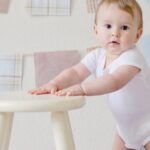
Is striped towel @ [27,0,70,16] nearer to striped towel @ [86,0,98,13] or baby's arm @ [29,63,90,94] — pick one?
striped towel @ [86,0,98,13]

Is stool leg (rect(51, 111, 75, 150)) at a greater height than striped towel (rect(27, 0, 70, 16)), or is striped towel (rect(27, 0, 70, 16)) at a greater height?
striped towel (rect(27, 0, 70, 16))

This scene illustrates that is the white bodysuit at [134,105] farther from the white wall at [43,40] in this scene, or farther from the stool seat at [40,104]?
the white wall at [43,40]

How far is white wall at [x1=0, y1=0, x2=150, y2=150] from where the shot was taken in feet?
4.51

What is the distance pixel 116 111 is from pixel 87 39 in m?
0.51

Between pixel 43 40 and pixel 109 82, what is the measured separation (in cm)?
63

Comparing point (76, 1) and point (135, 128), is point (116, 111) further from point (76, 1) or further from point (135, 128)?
point (76, 1)

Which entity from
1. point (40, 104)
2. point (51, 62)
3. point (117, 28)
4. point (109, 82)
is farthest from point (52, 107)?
point (51, 62)

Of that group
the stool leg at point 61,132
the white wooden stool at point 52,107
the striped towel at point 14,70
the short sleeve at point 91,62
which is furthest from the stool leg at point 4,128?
the striped towel at point 14,70

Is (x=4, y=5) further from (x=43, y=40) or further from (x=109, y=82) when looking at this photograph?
(x=109, y=82)

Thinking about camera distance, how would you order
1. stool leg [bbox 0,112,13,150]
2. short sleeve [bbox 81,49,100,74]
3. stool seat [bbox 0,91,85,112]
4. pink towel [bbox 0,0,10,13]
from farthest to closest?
pink towel [bbox 0,0,10,13] < short sleeve [bbox 81,49,100,74] < stool leg [bbox 0,112,13,150] < stool seat [bbox 0,91,85,112]

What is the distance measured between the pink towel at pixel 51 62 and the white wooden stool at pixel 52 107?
55 cm

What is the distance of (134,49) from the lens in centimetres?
89

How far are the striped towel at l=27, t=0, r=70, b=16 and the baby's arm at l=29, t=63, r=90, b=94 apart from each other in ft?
1.51

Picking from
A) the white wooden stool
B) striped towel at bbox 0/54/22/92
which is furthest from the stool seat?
striped towel at bbox 0/54/22/92
